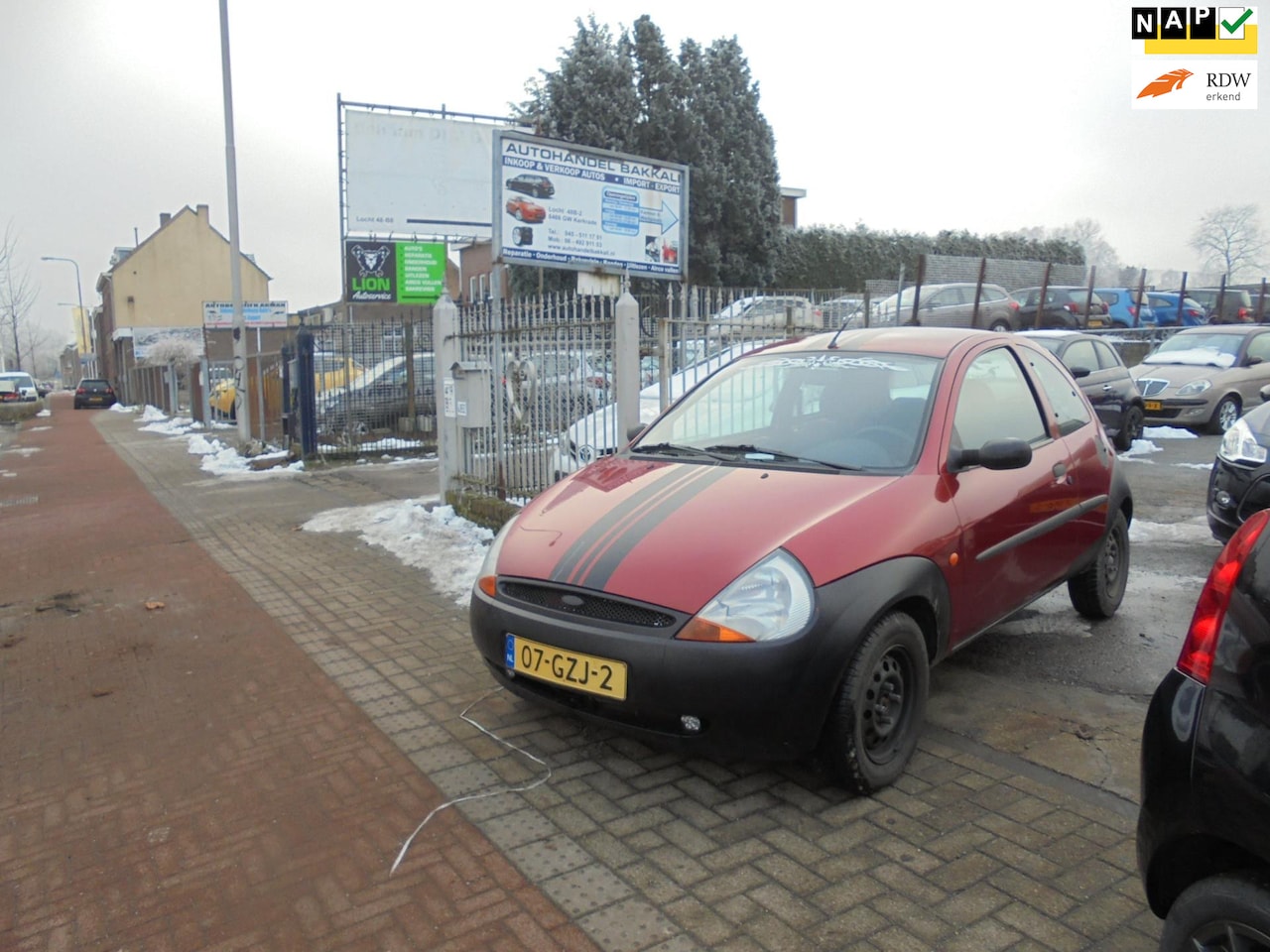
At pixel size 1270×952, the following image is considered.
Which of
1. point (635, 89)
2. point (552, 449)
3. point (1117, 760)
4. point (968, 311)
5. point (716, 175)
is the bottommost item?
point (1117, 760)

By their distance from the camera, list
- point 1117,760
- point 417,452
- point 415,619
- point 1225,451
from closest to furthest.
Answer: point 1117,760 < point 415,619 < point 1225,451 < point 417,452

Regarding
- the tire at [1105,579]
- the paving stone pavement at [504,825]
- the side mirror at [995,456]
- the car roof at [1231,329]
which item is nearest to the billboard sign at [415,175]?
the car roof at [1231,329]

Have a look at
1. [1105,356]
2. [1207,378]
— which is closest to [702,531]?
[1105,356]

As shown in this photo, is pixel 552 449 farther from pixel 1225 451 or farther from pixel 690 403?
pixel 1225 451

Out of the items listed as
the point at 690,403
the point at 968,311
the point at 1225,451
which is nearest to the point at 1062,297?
the point at 968,311

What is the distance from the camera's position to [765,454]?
13.5ft

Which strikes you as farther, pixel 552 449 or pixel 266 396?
pixel 266 396

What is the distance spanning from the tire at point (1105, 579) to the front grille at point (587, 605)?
9.61 feet

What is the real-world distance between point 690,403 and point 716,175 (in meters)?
25.0

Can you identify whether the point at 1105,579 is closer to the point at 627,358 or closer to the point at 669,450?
the point at 669,450

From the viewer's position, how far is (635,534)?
139 inches

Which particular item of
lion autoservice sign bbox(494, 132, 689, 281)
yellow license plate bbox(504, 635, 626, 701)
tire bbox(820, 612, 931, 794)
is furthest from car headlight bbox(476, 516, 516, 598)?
lion autoservice sign bbox(494, 132, 689, 281)

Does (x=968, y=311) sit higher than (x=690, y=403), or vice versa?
(x=968, y=311)

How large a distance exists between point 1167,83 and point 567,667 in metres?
11.9
